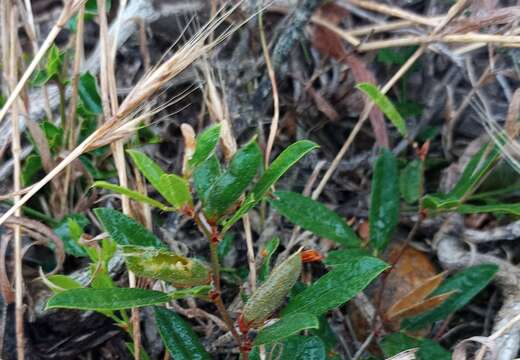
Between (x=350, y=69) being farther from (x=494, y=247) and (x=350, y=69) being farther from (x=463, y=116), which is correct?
(x=494, y=247)

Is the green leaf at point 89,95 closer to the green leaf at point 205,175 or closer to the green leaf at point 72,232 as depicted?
the green leaf at point 72,232

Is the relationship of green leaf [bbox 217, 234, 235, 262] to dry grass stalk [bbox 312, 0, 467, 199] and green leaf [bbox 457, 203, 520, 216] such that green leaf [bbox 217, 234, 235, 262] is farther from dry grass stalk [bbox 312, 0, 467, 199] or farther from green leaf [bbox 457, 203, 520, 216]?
green leaf [bbox 457, 203, 520, 216]

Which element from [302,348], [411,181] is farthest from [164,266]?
[411,181]

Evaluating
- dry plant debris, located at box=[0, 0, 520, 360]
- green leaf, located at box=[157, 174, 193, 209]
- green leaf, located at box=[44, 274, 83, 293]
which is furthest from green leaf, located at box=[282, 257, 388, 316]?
green leaf, located at box=[44, 274, 83, 293]

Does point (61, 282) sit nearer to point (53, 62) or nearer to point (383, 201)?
point (53, 62)

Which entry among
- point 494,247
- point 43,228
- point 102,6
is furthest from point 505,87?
point 43,228

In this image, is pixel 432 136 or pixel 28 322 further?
pixel 432 136

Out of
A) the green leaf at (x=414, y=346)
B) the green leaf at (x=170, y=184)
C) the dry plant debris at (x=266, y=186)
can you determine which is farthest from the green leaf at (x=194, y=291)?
the green leaf at (x=414, y=346)
